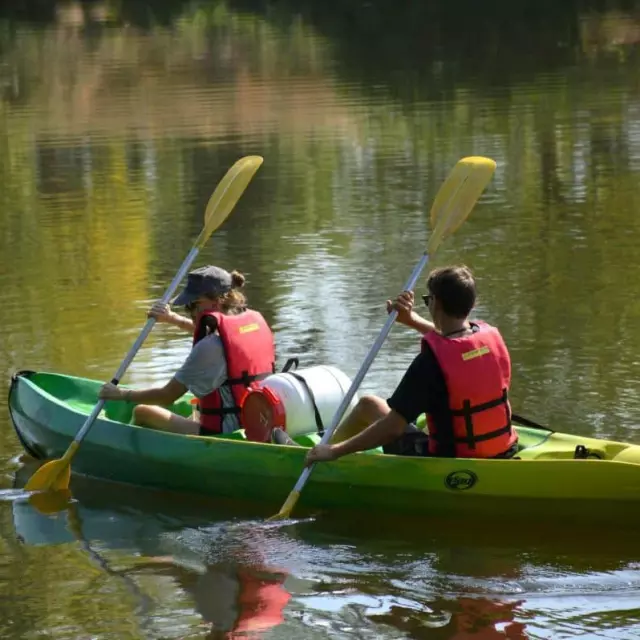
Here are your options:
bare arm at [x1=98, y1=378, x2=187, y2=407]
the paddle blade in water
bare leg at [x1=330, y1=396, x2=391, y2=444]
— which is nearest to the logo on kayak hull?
bare leg at [x1=330, y1=396, x2=391, y2=444]

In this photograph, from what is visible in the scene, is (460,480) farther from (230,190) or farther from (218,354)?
(230,190)

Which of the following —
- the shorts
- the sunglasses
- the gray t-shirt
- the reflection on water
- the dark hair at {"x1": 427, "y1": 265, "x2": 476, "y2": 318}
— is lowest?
the reflection on water

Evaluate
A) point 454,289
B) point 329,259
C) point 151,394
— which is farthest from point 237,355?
point 329,259

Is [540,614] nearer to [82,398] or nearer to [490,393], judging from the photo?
[490,393]

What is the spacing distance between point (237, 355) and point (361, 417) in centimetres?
74

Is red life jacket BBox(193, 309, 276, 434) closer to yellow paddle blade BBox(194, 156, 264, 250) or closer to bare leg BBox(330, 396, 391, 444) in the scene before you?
bare leg BBox(330, 396, 391, 444)

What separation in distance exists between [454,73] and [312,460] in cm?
2426

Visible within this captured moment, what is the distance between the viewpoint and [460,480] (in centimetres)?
679

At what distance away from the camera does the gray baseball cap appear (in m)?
7.61

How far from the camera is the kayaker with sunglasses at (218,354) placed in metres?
7.61

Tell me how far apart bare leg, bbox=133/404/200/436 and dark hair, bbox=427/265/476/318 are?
6.20ft

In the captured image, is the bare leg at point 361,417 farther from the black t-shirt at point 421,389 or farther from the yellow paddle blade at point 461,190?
the yellow paddle blade at point 461,190

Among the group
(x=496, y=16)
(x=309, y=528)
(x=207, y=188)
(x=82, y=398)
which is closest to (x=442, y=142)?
(x=207, y=188)

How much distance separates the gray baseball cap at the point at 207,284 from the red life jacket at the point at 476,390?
4.50 feet
